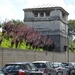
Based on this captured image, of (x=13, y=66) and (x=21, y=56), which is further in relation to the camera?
(x=21, y=56)

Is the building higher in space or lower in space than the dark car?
higher

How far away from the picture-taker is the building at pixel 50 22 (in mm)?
75875

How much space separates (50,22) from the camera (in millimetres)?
77000

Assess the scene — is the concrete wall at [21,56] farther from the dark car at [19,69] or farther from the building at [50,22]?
the building at [50,22]

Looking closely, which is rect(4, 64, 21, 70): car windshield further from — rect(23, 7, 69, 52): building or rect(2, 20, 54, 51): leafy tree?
rect(23, 7, 69, 52): building

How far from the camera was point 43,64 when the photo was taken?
23.7 m

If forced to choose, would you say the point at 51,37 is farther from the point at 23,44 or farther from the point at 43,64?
the point at 43,64

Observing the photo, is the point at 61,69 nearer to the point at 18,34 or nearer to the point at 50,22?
the point at 18,34

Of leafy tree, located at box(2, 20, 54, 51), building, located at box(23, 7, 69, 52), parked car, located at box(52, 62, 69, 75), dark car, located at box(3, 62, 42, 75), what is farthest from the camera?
building, located at box(23, 7, 69, 52)

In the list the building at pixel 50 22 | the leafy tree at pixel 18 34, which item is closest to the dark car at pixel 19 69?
the leafy tree at pixel 18 34

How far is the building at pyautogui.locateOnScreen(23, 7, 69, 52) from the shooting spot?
7588cm

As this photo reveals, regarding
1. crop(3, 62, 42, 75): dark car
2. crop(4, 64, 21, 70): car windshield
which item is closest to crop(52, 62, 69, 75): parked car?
crop(3, 62, 42, 75): dark car

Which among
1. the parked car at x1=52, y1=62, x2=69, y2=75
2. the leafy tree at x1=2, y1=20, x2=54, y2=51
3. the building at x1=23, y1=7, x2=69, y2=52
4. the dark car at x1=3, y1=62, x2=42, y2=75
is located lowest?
the parked car at x1=52, y1=62, x2=69, y2=75

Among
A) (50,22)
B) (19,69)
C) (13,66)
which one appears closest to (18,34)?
(50,22)
